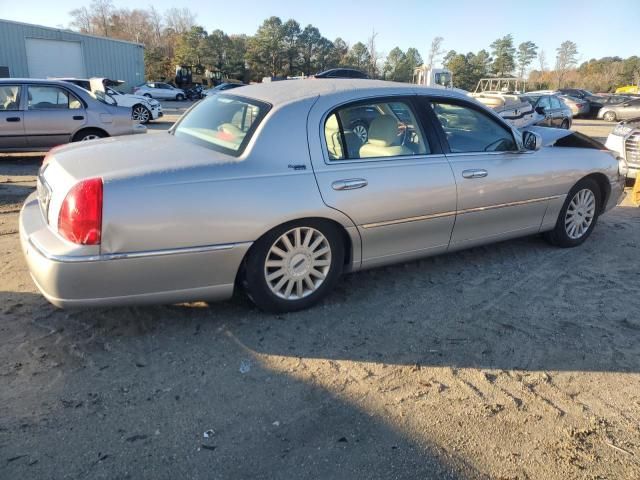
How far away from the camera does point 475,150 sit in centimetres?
422

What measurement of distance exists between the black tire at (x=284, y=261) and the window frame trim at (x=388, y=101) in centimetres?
47

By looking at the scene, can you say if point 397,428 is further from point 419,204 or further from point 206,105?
point 206,105

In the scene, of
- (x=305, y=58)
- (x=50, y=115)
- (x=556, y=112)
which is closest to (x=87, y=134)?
(x=50, y=115)

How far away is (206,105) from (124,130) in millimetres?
5925

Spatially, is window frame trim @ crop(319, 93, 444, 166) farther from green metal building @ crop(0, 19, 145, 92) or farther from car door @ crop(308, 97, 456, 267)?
green metal building @ crop(0, 19, 145, 92)

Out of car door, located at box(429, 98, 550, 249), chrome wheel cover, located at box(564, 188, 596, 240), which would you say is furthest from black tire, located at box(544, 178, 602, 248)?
car door, located at box(429, 98, 550, 249)

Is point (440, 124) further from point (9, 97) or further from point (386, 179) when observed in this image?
point (9, 97)

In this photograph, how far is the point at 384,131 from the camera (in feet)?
12.8

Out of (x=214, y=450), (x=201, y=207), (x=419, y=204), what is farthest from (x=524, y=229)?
(x=214, y=450)

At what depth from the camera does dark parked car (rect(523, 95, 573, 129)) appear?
16580mm

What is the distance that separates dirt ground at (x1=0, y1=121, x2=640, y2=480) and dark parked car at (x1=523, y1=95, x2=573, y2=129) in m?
13.9

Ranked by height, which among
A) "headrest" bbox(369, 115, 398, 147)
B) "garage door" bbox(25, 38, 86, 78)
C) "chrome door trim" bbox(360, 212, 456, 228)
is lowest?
"chrome door trim" bbox(360, 212, 456, 228)

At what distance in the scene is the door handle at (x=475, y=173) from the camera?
13.2 ft

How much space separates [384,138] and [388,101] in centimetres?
28
